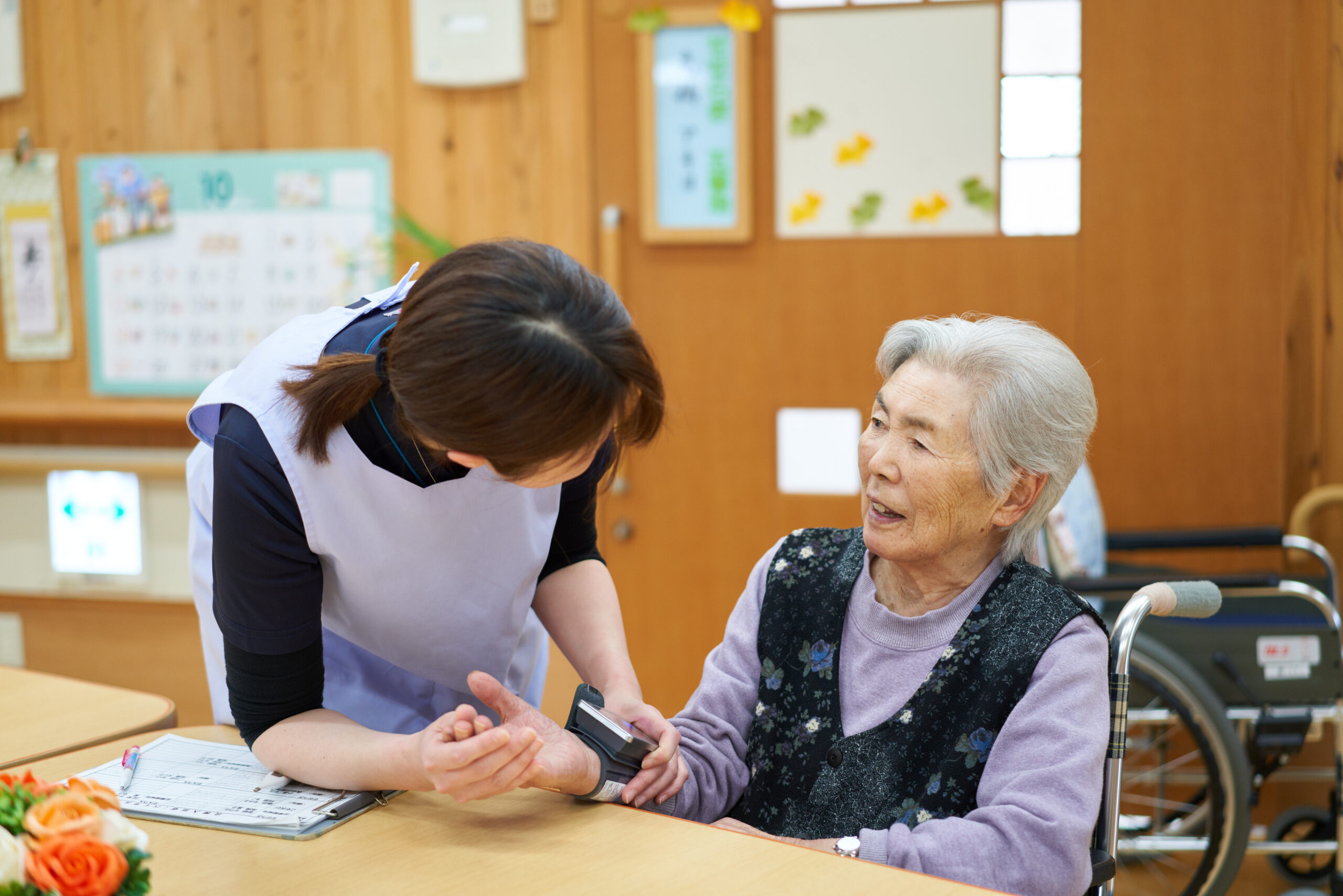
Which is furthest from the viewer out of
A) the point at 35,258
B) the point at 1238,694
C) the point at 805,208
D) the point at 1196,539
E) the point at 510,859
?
the point at 35,258

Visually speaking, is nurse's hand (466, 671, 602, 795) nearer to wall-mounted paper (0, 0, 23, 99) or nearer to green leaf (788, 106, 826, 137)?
green leaf (788, 106, 826, 137)

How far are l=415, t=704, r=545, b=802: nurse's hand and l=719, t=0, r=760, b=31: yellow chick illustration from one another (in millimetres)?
2444

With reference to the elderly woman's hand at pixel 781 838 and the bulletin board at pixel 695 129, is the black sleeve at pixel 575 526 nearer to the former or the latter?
the elderly woman's hand at pixel 781 838

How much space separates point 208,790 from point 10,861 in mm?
488

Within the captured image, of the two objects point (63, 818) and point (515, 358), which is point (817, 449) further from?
point (63, 818)

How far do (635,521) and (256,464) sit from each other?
2.25 m

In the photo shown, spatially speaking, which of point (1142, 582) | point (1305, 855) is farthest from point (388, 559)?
point (1305, 855)

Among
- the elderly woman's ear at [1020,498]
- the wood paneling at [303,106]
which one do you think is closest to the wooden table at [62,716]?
the elderly woman's ear at [1020,498]

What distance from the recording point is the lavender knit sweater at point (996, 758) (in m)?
1.21

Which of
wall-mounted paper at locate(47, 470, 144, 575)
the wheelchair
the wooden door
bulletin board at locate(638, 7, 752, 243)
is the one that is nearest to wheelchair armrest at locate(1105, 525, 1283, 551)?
the wheelchair

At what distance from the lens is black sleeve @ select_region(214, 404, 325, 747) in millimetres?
1170

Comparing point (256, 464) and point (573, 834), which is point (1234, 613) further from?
point (256, 464)

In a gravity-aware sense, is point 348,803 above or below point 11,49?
below

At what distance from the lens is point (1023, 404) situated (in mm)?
1374
